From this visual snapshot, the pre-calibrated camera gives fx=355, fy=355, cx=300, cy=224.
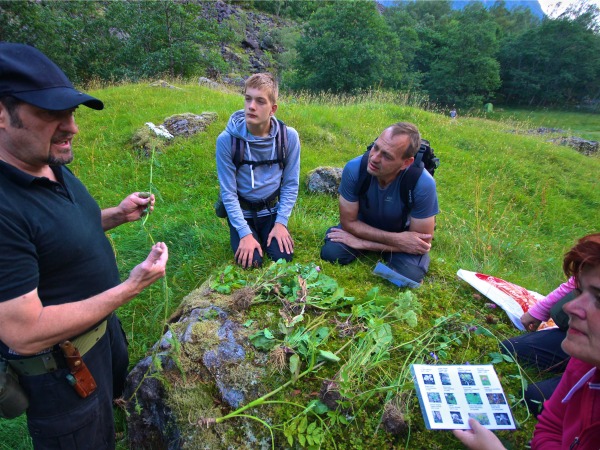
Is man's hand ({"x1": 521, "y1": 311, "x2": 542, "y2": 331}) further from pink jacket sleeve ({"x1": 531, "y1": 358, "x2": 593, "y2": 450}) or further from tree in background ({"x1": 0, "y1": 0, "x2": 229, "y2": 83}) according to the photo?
tree in background ({"x1": 0, "y1": 0, "x2": 229, "y2": 83})

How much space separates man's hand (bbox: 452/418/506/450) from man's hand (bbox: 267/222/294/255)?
2.46 meters

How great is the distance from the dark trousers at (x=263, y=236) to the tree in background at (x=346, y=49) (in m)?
30.2

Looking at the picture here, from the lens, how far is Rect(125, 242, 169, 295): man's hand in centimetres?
196

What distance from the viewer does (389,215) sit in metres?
3.92

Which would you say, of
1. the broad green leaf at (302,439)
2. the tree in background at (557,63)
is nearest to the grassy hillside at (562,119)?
the tree in background at (557,63)

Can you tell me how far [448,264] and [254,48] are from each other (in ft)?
174

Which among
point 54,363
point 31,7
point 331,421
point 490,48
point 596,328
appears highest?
point 490,48

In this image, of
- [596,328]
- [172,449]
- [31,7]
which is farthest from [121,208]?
[31,7]

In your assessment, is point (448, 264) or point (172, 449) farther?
point (448, 264)

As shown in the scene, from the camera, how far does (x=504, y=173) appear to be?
9.38 meters

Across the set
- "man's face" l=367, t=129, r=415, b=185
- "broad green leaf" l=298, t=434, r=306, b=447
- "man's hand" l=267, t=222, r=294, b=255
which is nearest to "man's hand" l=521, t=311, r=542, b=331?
"man's face" l=367, t=129, r=415, b=185

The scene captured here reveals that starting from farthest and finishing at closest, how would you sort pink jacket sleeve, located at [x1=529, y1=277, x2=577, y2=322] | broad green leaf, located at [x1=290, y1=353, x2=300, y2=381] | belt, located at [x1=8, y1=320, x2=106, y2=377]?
1. pink jacket sleeve, located at [x1=529, y1=277, x2=577, y2=322]
2. broad green leaf, located at [x1=290, y1=353, x2=300, y2=381]
3. belt, located at [x1=8, y1=320, x2=106, y2=377]

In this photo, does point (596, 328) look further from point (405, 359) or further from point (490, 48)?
point (490, 48)

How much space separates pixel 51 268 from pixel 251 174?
2361 millimetres
